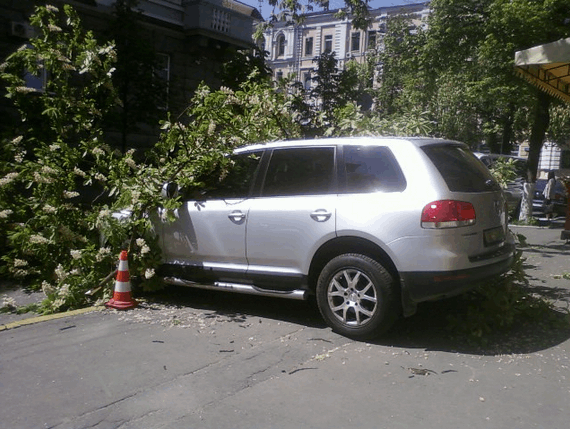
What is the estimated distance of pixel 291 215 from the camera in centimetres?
591

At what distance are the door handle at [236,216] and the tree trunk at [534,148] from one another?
14.4 m

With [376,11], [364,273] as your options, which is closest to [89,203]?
[364,273]

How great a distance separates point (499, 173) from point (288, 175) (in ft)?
9.56

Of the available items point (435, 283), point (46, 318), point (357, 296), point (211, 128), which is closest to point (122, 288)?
point (46, 318)

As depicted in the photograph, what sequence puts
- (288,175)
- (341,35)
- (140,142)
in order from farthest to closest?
(341,35) < (140,142) < (288,175)

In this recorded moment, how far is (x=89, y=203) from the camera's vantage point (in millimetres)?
7758

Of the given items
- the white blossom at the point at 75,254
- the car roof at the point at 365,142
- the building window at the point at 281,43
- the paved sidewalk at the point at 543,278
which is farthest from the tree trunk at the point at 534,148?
the building window at the point at 281,43

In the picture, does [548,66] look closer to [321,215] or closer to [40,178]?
[321,215]

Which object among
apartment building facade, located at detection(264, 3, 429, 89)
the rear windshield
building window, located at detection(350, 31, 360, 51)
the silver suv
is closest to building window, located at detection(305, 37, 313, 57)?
apartment building facade, located at detection(264, 3, 429, 89)

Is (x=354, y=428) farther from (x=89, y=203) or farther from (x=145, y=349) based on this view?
(x=89, y=203)

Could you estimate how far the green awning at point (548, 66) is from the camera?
10281mm

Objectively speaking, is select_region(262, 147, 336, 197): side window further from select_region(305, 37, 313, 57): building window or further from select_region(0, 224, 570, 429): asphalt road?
select_region(305, 37, 313, 57): building window

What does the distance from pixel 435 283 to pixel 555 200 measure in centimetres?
1725

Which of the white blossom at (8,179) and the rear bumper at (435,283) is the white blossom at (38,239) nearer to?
the white blossom at (8,179)
